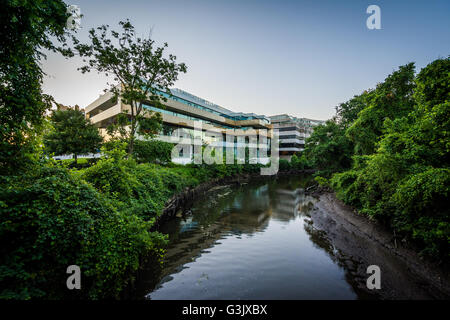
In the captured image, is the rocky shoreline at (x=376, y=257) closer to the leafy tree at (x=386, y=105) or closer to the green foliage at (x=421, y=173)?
the green foliage at (x=421, y=173)

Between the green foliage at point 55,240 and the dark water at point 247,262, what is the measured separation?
203cm

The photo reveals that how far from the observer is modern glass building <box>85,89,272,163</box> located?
98.9 feet

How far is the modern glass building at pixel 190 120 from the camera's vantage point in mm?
30159

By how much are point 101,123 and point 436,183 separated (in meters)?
43.9

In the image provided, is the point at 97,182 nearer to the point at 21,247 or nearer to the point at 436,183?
the point at 21,247

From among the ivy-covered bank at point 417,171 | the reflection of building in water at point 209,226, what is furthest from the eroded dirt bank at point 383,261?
the reflection of building in water at point 209,226

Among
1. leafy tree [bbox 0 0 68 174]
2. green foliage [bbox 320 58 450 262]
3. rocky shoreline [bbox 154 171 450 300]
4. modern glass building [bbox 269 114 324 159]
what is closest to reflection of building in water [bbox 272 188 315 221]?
rocky shoreline [bbox 154 171 450 300]

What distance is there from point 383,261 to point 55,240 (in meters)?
10.8

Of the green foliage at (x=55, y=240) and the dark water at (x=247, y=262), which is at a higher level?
the green foliage at (x=55, y=240)

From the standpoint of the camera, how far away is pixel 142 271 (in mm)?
6430

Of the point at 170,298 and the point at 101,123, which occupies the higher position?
the point at 101,123

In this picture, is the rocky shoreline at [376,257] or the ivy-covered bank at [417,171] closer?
the rocky shoreline at [376,257]

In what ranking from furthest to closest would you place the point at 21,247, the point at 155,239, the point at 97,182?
the point at 97,182 → the point at 155,239 → the point at 21,247
